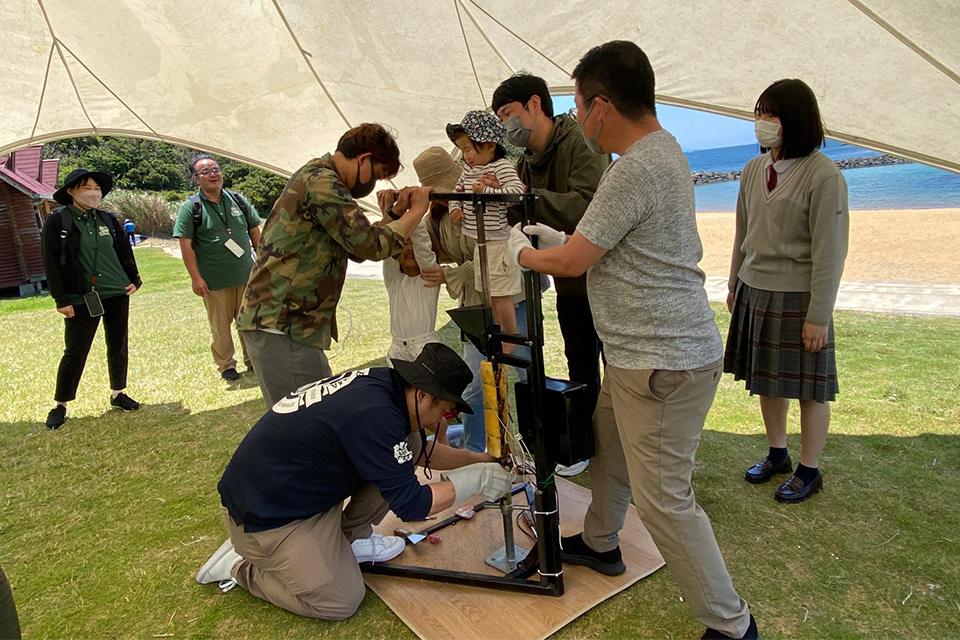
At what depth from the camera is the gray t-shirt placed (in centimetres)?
185

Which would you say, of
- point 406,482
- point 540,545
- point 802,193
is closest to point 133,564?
point 406,482

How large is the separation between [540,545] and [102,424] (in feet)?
12.9

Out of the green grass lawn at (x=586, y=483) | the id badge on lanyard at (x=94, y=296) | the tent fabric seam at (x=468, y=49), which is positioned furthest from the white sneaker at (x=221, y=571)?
the tent fabric seam at (x=468, y=49)

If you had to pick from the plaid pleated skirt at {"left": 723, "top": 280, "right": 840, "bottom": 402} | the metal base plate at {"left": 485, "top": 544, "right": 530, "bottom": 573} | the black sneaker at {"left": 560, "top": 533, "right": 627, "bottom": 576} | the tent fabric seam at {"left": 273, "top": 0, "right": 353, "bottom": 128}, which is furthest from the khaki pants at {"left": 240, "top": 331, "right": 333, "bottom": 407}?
the tent fabric seam at {"left": 273, "top": 0, "right": 353, "bottom": 128}

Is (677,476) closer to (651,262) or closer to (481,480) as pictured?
(651,262)

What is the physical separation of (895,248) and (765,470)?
43.0ft

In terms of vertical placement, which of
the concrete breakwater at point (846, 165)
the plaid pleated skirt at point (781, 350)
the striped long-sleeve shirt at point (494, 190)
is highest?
the striped long-sleeve shirt at point (494, 190)

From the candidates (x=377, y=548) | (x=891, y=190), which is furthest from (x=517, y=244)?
(x=891, y=190)

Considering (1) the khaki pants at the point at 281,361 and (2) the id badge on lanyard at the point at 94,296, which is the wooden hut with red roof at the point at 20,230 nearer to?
(2) the id badge on lanyard at the point at 94,296

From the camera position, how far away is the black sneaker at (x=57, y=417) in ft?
15.8

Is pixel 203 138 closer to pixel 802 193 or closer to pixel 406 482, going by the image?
pixel 406 482

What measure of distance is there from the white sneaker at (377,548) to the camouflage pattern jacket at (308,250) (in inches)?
35.1

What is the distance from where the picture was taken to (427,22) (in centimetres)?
414

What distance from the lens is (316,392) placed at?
2355mm
